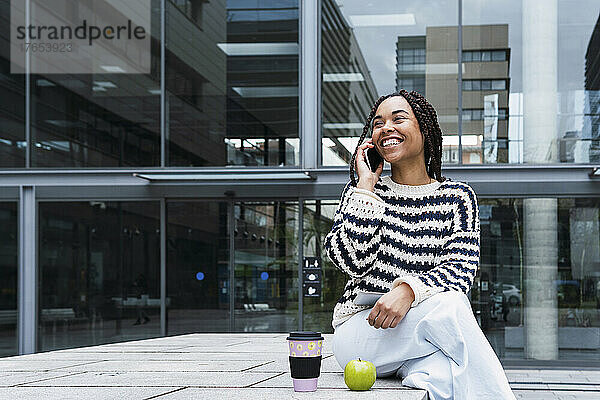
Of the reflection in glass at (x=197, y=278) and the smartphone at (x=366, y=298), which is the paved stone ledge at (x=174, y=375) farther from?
the reflection in glass at (x=197, y=278)

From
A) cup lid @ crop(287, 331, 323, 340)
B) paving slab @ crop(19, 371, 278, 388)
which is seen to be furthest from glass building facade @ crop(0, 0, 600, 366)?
cup lid @ crop(287, 331, 323, 340)

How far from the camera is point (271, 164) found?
37.3 ft

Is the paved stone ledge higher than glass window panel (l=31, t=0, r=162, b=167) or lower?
lower

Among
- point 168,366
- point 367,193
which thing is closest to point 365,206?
point 367,193

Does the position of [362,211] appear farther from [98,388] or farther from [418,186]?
[98,388]

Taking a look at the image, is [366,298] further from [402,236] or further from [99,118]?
[99,118]

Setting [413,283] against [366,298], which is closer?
[413,283]

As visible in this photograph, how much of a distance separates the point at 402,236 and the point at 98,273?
29.6 feet

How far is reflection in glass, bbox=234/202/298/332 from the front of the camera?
37.0ft

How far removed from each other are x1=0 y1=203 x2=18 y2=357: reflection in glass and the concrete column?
22.7 feet

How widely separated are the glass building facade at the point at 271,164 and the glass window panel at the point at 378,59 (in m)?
0.03

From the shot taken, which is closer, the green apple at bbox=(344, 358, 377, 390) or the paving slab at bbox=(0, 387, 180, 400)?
the green apple at bbox=(344, 358, 377, 390)

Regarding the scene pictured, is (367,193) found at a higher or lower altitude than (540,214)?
lower

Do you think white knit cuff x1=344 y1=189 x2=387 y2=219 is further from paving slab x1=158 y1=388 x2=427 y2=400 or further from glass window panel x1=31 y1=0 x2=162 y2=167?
glass window panel x1=31 y1=0 x2=162 y2=167
